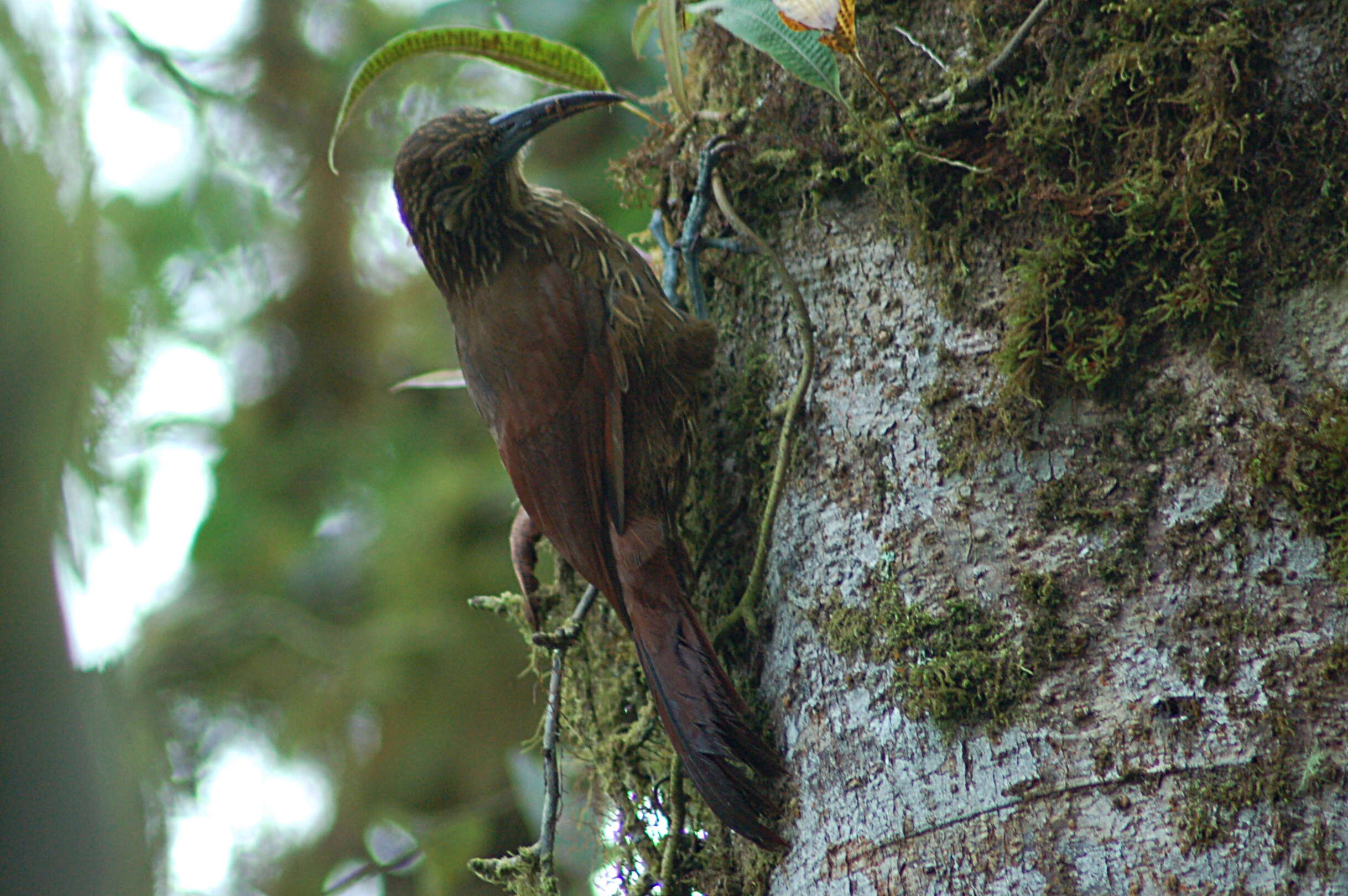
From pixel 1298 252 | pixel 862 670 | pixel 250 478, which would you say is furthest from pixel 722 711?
pixel 250 478

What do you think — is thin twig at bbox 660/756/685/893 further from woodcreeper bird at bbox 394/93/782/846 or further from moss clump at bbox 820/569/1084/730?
moss clump at bbox 820/569/1084/730

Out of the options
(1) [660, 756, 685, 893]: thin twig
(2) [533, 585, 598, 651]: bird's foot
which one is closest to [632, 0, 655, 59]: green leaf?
(2) [533, 585, 598, 651]: bird's foot

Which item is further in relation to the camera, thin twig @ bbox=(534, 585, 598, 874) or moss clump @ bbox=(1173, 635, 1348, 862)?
thin twig @ bbox=(534, 585, 598, 874)

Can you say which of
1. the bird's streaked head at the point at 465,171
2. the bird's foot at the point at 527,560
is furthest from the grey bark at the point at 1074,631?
the bird's streaked head at the point at 465,171

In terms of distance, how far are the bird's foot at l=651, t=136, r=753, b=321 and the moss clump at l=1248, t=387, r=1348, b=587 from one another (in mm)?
871

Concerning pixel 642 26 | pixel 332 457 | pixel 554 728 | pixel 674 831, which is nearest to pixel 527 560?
pixel 554 728

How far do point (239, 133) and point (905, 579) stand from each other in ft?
13.9

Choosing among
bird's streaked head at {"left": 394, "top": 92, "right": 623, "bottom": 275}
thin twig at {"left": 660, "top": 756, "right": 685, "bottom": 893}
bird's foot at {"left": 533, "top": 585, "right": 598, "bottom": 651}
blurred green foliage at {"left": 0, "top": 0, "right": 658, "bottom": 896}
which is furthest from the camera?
blurred green foliage at {"left": 0, "top": 0, "right": 658, "bottom": 896}

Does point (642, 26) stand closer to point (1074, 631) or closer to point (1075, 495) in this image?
point (1075, 495)

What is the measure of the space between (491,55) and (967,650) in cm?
129

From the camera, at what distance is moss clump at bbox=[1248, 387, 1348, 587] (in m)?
1.25

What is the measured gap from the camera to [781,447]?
5.54ft

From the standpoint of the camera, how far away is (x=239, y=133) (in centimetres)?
483

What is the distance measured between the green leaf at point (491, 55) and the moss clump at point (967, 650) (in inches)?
42.8
